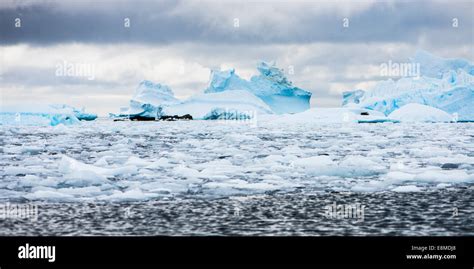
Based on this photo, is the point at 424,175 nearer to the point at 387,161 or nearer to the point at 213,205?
the point at 387,161

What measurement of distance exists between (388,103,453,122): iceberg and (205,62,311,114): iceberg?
1349 centimetres

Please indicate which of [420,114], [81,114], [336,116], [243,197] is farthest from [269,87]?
[243,197]

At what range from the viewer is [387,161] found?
16172 millimetres

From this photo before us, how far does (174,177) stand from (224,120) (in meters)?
41.8

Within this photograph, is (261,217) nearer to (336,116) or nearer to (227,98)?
(336,116)

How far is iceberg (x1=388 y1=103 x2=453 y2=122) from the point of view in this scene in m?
41.8

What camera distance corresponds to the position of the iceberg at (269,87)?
54.0m

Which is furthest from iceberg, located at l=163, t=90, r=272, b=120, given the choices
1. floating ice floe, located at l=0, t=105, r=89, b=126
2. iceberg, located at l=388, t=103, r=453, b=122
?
iceberg, located at l=388, t=103, r=453, b=122

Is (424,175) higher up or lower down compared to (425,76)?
lower down

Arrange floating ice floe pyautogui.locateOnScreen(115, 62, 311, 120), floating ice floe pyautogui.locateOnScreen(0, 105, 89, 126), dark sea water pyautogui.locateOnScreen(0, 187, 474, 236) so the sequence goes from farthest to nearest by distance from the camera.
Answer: floating ice floe pyautogui.locateOnScreen(115, 62, 311, 120) < floating ice floe pyautogui.locateOnScreen(0, 105, 89, 126) < dark sea water pyautogui.locateOnScreen(0, 187, 474, 236)

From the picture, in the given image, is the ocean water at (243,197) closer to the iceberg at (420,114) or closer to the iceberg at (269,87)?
the iceberg at (420,114)

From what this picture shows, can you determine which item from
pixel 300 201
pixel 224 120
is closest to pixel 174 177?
pixel 300 201

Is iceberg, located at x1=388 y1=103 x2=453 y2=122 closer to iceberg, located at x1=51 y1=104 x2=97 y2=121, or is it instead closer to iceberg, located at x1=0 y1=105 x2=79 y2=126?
iceberg, located at x1=0 y1=105 x2=79 y2=126
